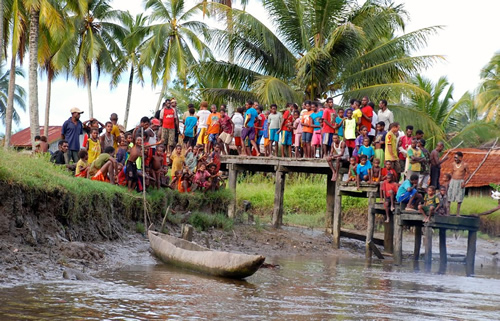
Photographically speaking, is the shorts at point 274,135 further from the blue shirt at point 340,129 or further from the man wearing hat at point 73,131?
the man wearing hat at point 73,131

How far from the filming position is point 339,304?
9805 millimetres

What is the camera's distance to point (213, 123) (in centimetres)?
1856

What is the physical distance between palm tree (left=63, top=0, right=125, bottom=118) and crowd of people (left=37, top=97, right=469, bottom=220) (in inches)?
586

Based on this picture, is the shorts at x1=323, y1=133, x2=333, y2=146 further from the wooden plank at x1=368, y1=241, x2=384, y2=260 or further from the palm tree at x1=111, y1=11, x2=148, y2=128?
the palm tree at x1=111, y1=11, x2=148, y2=128

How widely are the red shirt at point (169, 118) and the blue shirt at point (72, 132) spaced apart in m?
2.85

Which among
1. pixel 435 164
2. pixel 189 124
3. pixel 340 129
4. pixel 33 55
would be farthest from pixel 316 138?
pixel 33 55

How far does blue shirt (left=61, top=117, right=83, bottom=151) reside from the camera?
15.4 meters

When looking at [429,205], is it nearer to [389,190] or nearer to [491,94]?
[389,190]

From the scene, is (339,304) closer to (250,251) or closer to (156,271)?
(156,271)

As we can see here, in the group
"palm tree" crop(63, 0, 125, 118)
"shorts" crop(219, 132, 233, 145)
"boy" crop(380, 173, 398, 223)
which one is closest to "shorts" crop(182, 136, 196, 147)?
"shorts" crop(219, 132, 233, 145)

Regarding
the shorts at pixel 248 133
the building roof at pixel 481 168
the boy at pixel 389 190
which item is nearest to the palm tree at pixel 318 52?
the shorts at pixel 248 133

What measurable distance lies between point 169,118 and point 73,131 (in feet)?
10.4

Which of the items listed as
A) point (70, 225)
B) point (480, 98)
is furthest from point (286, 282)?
point (480, 98)

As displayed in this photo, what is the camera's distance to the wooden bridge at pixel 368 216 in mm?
16713
